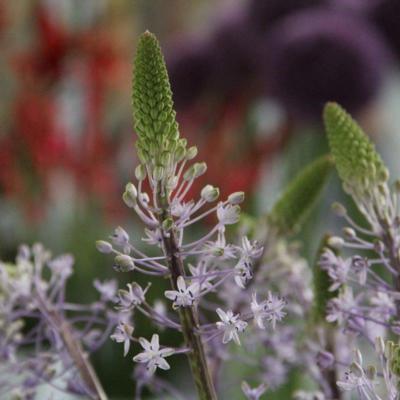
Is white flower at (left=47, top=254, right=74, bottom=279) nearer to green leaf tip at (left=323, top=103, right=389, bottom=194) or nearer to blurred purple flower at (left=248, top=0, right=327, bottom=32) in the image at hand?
green leaf tip at (left=323, top=103, right=389, bottom=194)

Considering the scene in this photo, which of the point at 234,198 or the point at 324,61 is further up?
the point at 324,61

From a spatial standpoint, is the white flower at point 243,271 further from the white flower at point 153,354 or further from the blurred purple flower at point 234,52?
the blurred purple flower at point 234,52

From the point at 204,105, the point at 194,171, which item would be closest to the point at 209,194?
the point at 194,171

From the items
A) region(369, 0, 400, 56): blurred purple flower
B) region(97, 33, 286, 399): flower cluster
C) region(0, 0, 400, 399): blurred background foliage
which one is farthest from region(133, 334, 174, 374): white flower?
region(369, 0, 400, 56): blurred purple flower

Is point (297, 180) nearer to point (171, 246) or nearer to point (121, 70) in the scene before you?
point (171, 246)

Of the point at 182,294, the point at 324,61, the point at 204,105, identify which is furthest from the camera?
the point at 204,105

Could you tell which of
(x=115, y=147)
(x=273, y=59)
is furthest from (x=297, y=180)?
(x=115, y=147)

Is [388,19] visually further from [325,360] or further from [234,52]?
[325,360]

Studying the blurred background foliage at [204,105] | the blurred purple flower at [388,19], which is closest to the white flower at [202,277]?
the blurred background foliage at [204,105]
